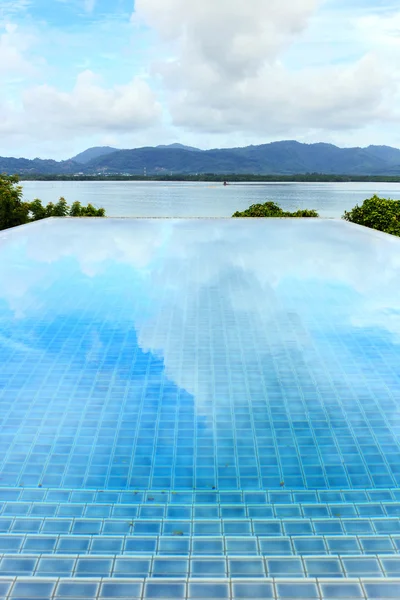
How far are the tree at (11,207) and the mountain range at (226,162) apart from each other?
7898 centimetres

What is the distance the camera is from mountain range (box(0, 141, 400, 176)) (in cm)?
11900

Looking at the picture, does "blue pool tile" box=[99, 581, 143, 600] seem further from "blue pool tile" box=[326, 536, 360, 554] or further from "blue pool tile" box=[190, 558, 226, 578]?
"blue pool tile" box=[326, 536, 360, 554]

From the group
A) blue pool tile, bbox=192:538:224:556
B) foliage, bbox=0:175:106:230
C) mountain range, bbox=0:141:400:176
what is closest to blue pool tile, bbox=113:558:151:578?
blue pool tile, bbox=192:538:224:556

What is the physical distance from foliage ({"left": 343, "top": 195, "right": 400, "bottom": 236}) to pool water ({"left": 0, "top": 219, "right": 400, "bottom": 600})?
7.14m

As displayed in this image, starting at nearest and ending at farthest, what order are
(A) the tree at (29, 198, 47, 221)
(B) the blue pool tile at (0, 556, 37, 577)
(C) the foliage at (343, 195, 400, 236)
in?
(B) the blue pool tile at (0, 556, 37, 577), (C) the foliage at (343, 195, 400, 236), (A) the tree at (29, 198, 47, 221)

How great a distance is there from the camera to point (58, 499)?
2.88m

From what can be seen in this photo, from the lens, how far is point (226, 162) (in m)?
139

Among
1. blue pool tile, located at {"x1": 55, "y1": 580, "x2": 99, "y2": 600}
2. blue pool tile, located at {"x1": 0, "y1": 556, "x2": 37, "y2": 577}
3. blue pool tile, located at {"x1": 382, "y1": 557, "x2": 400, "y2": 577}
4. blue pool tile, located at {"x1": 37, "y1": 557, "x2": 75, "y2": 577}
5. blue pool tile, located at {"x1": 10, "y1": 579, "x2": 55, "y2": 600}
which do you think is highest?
blue pool tile, located at {"x1": 10, "y1": 579, "x2": 55, "y2": 600}

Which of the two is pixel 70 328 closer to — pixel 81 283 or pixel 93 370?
pixel 93 370

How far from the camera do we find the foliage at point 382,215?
43.1ft

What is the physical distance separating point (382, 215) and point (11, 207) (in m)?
11.8

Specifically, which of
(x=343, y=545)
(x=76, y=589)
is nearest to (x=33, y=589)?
(x=76, y=589)

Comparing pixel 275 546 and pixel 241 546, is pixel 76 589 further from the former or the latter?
pixel 275 546

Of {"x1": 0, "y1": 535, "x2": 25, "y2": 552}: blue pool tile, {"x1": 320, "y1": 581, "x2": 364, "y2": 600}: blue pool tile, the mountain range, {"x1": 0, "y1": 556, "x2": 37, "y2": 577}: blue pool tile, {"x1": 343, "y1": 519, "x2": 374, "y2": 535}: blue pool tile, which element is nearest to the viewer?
{"x1": 320, "y1": 581, "x2": 364, "y2": 600}: blue pool tile
